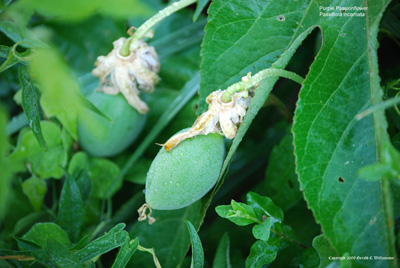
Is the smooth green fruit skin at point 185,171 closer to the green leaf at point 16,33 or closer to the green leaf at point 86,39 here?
the green leaf at point 16,33

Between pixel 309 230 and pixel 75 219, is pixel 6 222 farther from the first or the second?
pixel 309 230

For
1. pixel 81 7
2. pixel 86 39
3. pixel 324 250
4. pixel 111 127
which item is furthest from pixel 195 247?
pixel 86 39

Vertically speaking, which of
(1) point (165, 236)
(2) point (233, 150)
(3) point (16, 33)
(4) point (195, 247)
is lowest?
(1) point (165, 236)

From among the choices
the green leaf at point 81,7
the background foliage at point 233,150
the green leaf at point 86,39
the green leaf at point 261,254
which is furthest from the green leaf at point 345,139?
the green leaf at point 86,39

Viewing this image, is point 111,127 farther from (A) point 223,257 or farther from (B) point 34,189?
(A) point 223,257

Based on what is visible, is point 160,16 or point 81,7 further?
point 160,16

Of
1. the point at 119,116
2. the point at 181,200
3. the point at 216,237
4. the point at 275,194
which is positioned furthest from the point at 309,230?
the point at 119,116

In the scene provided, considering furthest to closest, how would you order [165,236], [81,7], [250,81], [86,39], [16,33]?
[86,39]
[165,236]
[16,33]
[250,81]
[81,7]
